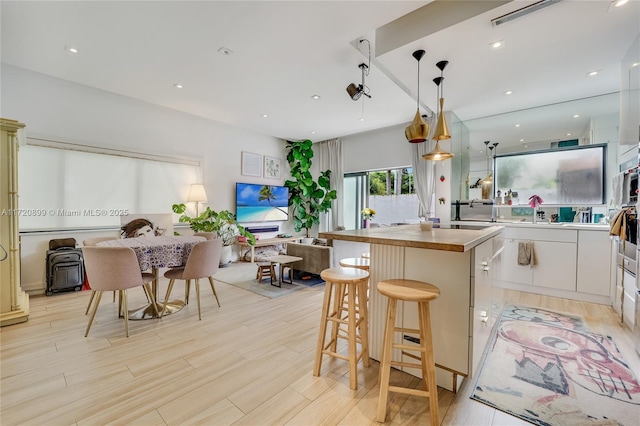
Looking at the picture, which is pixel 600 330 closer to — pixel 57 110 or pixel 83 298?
pixel 83 298

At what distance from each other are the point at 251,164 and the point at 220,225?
180 centimetres

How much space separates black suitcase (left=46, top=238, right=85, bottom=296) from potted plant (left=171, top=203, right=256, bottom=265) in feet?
4.84

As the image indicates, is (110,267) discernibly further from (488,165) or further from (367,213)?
(488,165)

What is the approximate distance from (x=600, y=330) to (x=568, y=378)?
124 cm

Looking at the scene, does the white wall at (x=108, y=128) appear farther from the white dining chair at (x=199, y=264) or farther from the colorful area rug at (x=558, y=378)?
the colorful area rug at (x=558, y=378)

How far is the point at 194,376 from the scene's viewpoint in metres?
1.77

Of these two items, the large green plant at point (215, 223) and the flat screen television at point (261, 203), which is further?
the flat screen television at point (261, 203)

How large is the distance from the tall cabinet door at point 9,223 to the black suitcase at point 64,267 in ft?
2.95

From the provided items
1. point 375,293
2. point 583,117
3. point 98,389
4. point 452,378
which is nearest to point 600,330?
point 452,378

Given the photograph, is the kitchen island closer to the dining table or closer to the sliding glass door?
the dining table

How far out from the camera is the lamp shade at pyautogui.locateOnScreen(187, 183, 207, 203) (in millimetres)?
4784

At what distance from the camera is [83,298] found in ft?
10.7

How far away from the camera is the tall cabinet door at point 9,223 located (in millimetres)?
2439

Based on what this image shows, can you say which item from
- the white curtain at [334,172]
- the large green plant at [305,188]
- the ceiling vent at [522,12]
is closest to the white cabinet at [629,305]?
the ceiling vent at [522,12]
